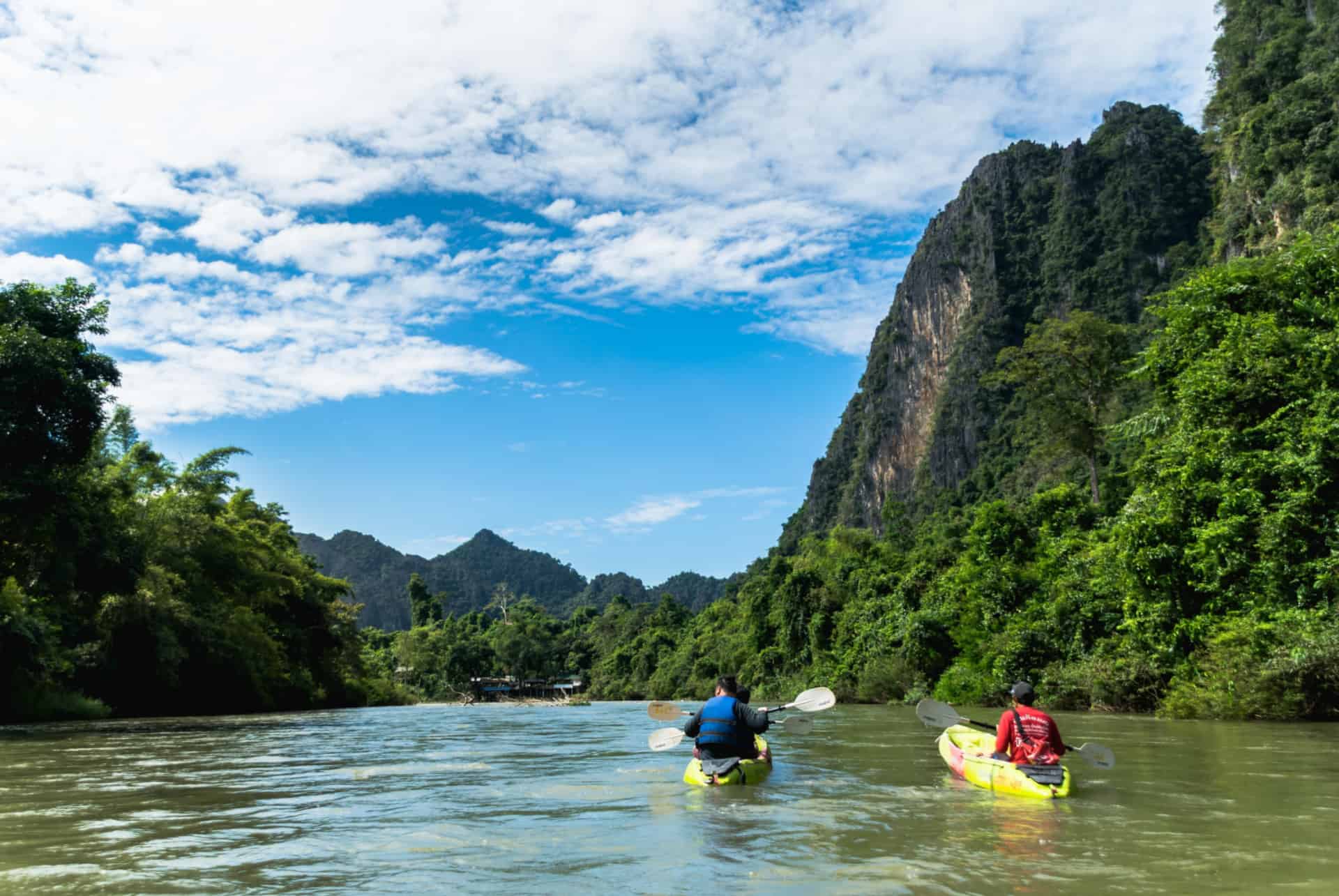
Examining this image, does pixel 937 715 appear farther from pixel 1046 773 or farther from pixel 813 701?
pixel 1046 773

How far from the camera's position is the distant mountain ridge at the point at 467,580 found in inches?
6885

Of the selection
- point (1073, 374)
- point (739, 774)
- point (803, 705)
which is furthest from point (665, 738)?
point (1073, 374)

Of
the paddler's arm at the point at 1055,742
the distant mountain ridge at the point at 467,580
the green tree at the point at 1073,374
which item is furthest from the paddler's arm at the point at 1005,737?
the distant mountain ridge at the point at 467,580

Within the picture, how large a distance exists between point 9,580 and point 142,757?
1075 centimetres

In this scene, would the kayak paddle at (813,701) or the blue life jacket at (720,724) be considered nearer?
the blue life jacket at (720,724)

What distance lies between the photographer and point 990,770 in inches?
344

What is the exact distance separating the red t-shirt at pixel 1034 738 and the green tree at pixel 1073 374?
27.9 m

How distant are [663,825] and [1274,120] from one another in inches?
2218

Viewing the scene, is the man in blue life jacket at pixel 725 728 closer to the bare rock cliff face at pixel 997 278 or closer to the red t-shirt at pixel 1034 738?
the red t-shirt at pixel 1034 738

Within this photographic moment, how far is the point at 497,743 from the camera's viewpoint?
59.3ft

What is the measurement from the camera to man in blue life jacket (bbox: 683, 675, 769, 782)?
9.41 m

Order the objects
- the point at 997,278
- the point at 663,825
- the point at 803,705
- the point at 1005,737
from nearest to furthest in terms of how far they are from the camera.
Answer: the point at 663,825, the point at 1005,737, the point at 803,705, the point at 997,278

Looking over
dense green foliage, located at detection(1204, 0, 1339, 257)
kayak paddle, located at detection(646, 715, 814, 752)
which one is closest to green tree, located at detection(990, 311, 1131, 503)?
dense green foliage, located at detection(1204, 0, 1339, 257)

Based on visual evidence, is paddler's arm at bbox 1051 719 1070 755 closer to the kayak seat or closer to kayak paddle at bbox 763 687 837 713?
the kayak seat
